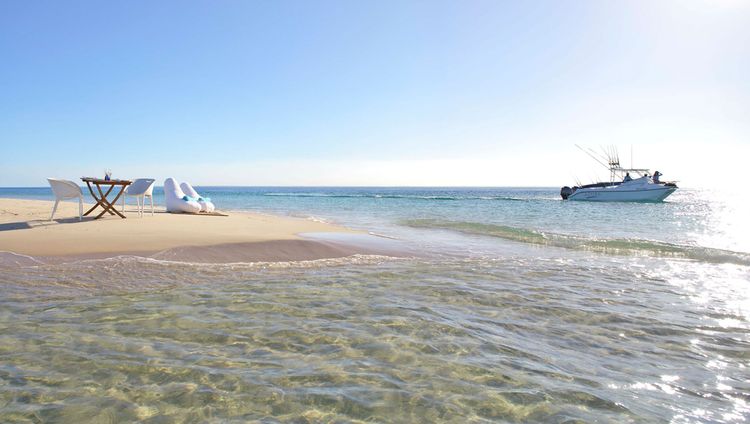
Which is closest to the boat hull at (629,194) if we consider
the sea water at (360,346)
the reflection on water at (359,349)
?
the sea water at (360,346)

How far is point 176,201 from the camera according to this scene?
16.2m

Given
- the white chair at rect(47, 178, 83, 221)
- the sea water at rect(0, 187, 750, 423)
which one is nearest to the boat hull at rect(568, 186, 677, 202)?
the sea water at rect(0, 187, 750, 423)

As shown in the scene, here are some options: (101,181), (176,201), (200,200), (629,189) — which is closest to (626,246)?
(101,181)

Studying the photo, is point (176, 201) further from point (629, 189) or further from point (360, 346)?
point (629, 189)

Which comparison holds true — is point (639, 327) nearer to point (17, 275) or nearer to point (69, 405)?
point (69, 405)

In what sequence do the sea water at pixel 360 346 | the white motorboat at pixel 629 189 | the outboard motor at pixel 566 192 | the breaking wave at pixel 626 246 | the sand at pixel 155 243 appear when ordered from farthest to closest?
the outboard motor at pixel 566 192 → the white motorboat at pixel 629 189 → the breaking wave at pixel 626 246 → the sand at pixel 155 243 → the sea water at pixel 360 346

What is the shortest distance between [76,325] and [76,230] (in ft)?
23.0

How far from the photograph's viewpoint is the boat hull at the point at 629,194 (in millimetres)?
46094

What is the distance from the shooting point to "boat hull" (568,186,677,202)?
4609cm

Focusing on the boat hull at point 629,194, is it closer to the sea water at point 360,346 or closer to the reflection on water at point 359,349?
the sea water at point 360,346

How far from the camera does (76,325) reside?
→ 12.1ft

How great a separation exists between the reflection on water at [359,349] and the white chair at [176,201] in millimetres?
10142

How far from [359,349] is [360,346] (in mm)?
63

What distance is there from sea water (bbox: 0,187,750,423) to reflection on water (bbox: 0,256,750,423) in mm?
17
